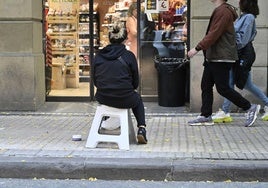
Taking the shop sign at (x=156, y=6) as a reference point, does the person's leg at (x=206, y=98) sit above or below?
below

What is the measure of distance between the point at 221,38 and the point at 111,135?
2235 millimetres

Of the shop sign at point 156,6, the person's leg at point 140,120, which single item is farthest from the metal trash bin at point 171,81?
the person's leg at point 140,120

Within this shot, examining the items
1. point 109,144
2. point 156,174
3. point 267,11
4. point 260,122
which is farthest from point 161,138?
point 267,11

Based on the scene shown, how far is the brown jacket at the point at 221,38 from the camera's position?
748 centimetres

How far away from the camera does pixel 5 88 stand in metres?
9.30

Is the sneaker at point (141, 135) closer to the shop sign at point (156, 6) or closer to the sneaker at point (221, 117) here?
the sneaker at point (221, 117)

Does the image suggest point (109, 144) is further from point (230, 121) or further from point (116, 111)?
point (230, 121)

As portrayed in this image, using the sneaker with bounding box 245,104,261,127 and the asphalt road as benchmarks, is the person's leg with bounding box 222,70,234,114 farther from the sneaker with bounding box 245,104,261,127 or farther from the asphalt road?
the asphalt road

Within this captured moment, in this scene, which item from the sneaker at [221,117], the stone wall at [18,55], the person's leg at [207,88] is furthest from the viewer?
the stone wall at [18,55]

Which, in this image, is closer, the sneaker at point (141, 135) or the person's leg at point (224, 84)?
the sneaker at point (141, 135)

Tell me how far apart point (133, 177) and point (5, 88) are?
412 centimetres

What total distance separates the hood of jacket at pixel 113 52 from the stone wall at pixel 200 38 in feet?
9.03

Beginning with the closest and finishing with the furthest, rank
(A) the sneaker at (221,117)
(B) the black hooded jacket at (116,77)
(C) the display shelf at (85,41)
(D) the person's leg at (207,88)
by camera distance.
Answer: (B) the black hooded jacket at (116,77) → (D) the person's leg at (207,88) → (A) the sneaker at (221,117) → (C) the display shelf at (85,41)

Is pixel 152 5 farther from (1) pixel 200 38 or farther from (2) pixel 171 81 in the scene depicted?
(2) pixel 171 81
